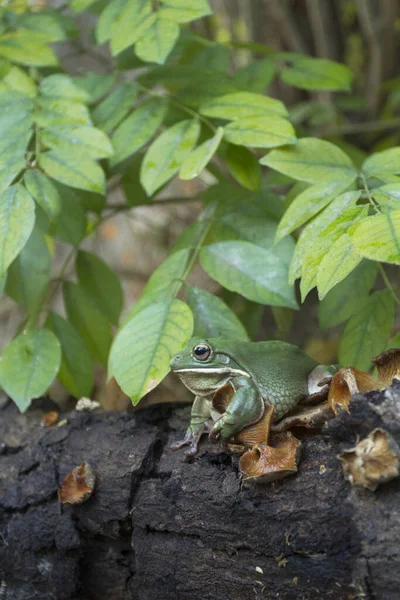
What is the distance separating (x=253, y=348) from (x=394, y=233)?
509mm

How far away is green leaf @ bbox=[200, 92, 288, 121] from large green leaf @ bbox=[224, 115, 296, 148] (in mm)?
22

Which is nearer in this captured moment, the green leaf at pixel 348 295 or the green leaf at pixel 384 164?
the green leaf at pixel 384 164

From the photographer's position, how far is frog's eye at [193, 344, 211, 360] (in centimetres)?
142

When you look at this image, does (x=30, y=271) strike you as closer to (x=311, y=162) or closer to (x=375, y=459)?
(x=311, y=162)

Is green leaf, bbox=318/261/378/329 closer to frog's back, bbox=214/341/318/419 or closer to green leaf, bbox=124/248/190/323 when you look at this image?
frog's back, bbox=214/341/318/419

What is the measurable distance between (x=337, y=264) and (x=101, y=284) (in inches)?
41.1

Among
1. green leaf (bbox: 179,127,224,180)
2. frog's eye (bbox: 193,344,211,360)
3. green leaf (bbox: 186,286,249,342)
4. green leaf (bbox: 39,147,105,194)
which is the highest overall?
green leaf (bbox: 39,147,105,194)

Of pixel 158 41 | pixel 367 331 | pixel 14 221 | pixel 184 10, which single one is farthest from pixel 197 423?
pixel 184 10

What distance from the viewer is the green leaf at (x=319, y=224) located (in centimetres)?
130

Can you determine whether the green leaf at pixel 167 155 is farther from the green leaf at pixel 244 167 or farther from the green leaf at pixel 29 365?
the green leaf at pixel 29 365

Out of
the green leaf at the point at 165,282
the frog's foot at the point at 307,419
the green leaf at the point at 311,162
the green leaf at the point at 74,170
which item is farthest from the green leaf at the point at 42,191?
the frog's foot at the point at 307,419

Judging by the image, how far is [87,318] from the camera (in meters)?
1.96

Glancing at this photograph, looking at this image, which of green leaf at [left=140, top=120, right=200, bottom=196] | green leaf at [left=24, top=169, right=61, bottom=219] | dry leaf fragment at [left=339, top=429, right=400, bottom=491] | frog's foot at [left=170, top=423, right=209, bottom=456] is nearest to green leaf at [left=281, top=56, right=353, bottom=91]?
green leaf at [left=140, top=120, right=200, bottom=196]

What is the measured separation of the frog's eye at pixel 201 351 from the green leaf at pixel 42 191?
475mm
